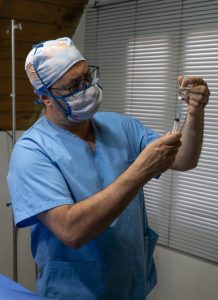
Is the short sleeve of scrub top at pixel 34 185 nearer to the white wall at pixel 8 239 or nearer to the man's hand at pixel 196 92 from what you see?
the man's hand at pixel 196 92

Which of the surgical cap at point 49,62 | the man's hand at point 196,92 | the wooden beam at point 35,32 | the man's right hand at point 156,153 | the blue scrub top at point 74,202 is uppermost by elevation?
the wooden beam at point 35,32

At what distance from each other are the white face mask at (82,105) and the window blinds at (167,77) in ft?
3.08

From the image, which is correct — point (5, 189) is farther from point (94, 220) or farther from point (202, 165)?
point (94, 220)

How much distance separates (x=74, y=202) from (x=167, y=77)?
1.25 m

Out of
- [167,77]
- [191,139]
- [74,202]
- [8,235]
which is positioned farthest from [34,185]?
[8,235]

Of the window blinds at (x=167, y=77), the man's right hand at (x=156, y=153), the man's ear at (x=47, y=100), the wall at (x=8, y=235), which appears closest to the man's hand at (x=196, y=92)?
the man's right hand at (x=156, y=153)

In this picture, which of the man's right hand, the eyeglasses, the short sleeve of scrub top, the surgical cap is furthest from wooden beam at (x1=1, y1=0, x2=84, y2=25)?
the man's right hand

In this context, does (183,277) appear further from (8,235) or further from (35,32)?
(35,32)

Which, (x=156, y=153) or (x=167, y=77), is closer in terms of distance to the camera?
(x=156, y=153)

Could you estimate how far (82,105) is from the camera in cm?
121

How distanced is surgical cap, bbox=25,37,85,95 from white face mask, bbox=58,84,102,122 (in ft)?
0.26

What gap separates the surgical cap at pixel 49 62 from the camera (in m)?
1.19

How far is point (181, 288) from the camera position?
220 centimetres

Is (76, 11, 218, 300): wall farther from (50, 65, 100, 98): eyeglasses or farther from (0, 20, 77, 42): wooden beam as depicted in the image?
(0, 20, 77, 42): wooden beam
